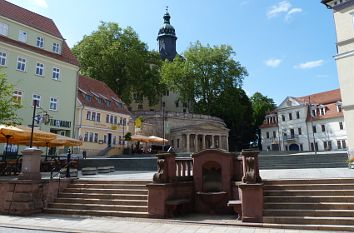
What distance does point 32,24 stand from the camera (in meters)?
34.8

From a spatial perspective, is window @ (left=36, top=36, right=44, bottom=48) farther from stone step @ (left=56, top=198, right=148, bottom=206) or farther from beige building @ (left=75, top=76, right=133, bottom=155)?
stone step @ (left=56, top=198, right=148, bottom=206)

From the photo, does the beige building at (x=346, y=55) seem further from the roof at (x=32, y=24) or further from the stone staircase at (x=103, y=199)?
the roof at (x=32, y=24)

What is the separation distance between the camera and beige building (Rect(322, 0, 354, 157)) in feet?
75.2

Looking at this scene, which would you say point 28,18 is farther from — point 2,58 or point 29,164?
point 29,164

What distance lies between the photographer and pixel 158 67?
74.4m

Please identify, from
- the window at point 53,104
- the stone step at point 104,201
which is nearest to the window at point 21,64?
the window at point 53,104

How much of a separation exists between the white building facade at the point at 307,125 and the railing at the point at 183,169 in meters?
47.1

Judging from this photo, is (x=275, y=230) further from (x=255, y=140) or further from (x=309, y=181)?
(x=255, y=140)

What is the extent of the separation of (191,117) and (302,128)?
22.8m

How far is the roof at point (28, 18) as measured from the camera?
1295 inches

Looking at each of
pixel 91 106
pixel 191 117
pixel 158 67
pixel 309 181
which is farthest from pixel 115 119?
pixel 309 181

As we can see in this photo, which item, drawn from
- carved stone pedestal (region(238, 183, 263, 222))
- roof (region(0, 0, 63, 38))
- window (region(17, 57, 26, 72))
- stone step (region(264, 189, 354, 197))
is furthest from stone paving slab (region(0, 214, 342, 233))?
roof (region(0, 0, 63, 38))

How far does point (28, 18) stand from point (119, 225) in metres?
32.4

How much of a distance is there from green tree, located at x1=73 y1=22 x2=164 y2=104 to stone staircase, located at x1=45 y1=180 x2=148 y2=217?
149ft
